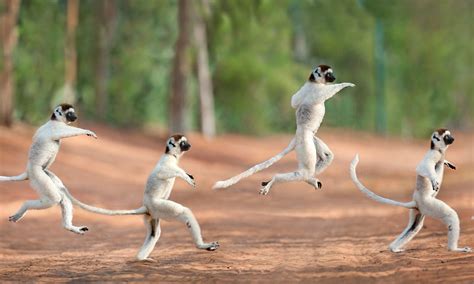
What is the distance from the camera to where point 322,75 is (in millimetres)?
10406

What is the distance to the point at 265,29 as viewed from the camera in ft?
118

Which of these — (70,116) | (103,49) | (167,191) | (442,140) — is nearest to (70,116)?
(70,116)

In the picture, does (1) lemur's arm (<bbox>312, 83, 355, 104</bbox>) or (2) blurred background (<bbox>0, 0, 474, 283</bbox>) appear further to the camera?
(2) blurred background (<bbox>0, 0, 474, 283</bbox>)

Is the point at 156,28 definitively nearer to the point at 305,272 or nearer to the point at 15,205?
the point at 15,205

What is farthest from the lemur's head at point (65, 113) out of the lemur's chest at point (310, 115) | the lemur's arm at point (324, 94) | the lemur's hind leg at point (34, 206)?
the lemur's arm at point (324, 94)

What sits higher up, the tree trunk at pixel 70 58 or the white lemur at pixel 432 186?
the tree trunk at pixel 70 58

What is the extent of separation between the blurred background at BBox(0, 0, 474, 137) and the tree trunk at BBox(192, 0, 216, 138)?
0.15 ft

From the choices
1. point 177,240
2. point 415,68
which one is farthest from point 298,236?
point 415,68

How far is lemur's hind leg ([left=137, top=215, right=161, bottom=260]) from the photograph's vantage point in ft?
35.4

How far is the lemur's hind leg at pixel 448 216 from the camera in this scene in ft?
35.4

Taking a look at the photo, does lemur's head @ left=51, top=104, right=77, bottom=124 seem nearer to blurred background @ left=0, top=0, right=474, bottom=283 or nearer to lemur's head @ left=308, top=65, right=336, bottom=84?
blurred background @ left=0, top=0, right=474, bottom=283

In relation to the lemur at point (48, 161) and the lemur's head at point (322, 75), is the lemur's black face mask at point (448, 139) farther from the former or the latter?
the lemur at point (48, 161)

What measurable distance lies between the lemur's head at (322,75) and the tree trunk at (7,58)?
17509mm

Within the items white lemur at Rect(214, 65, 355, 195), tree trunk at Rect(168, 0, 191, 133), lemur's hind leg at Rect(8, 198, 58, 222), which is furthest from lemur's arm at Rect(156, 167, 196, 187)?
tree trunk at Rect(168, 0, 191, 133)
